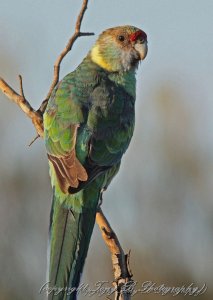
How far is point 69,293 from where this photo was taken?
6637mm

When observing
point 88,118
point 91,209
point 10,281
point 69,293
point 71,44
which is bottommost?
point 10,281

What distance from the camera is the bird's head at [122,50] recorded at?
8359 mm

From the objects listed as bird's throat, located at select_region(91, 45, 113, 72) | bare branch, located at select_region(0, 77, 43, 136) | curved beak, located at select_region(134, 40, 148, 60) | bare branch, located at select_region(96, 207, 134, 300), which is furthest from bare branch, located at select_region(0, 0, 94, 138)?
bare branch, located at select_region(96, 207, 134, 300)

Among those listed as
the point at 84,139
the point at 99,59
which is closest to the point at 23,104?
the point at 84,139

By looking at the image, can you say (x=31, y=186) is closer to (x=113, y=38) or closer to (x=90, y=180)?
(x=113, y=38)

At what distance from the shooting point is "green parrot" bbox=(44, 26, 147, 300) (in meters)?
6.86

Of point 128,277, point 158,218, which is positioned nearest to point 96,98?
point 128,277

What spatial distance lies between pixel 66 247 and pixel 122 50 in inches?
87.3

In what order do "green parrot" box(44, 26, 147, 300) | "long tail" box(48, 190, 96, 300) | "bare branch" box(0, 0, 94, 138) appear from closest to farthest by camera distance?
"long tail" box(48, 190, 96, 300), "green parrot" box(44, 26, 147, 300), "bare branch" box(0, 0, 94, 138)

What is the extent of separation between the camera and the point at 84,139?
23.7ft

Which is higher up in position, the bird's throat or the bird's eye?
the bird's eye

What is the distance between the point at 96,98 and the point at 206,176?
21.3ft

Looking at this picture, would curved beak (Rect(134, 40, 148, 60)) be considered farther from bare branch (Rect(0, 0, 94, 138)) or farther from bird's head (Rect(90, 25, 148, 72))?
bare branch (Rect(0, 0, 94, 138))

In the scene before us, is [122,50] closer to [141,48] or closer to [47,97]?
[141,48]
